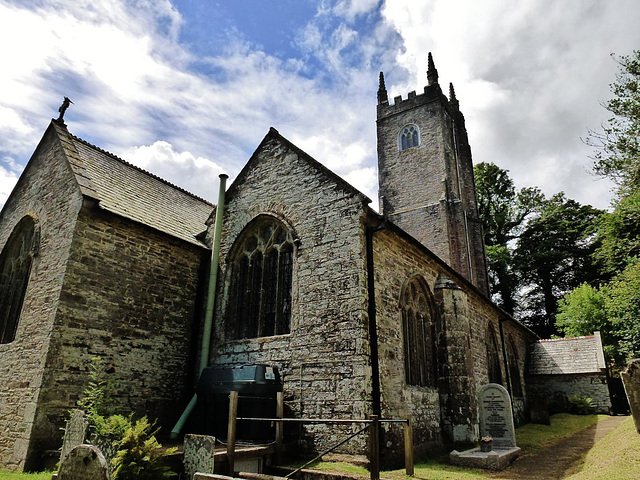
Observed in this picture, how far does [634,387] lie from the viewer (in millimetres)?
9555

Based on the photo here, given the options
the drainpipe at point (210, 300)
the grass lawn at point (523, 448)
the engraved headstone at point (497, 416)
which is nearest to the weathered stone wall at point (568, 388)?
the grass lawn at point (523, 448)

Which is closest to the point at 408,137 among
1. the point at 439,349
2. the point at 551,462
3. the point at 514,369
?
the point at 514,369

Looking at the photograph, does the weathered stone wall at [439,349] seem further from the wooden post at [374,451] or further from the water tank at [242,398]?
the water tank at [242,398]

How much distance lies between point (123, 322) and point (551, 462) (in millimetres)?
10649

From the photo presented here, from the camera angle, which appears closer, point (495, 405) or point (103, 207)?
point (103, 207)

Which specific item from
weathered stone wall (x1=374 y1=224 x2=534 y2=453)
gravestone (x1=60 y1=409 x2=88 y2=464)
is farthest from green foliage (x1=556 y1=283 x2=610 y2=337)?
gravestone (x1=60 y1=409 x2=88 y2=464)

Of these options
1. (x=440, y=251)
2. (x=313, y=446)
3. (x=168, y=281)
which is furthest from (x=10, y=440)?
(x=440, y=251)

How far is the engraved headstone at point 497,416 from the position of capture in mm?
10898

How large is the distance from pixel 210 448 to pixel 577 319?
29.1 metres

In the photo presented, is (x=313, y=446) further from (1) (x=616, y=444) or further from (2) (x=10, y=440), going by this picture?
(1) (x=616, y=444)

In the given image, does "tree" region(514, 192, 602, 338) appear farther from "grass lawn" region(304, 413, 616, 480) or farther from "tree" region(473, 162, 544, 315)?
"grass lawn" region(304, 413, 616, 480)

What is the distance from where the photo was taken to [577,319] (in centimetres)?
2853

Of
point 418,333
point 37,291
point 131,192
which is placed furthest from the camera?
point 131,192

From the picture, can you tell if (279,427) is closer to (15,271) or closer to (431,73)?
(15,271)
